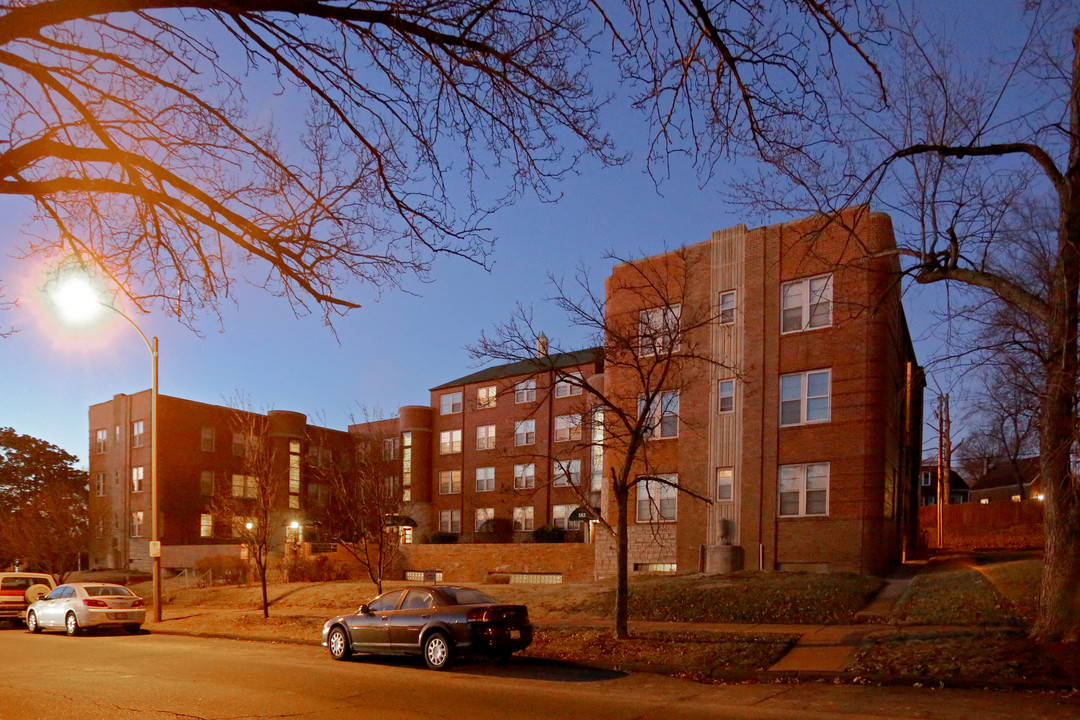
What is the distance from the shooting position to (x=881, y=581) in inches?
907

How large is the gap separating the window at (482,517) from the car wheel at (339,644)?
1319 inches

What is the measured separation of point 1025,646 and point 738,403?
50.7 feet

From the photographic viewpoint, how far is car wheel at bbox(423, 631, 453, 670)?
49.2ft

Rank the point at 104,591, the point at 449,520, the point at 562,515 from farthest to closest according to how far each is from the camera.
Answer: the point at 449,520 → the point at 562,515 → the point at 104,591

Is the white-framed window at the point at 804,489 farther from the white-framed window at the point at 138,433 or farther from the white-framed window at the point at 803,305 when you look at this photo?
the white-framed window at the point at 138,433

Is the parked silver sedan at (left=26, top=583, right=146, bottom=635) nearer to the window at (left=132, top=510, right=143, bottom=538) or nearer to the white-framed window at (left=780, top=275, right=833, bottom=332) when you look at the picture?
the white-framed window at (left=780, top=275, right=833, bottom=332)

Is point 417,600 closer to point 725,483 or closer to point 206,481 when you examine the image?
point 725,483

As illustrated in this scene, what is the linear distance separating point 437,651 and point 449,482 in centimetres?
3945

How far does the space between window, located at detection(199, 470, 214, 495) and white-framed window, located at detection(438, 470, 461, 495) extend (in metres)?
13.3

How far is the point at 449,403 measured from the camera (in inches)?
2176

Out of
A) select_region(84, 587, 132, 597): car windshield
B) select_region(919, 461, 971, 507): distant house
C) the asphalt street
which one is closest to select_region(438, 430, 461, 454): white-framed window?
select_region(84, 587, 132, 597): car windshield

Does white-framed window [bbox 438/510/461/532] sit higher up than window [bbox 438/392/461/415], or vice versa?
window [bbox 438/392/461/415]

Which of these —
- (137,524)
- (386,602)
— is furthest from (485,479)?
(386,602)

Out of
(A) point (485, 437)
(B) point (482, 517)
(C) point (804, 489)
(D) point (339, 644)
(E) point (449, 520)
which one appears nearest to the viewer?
(D) point (339, 644)
